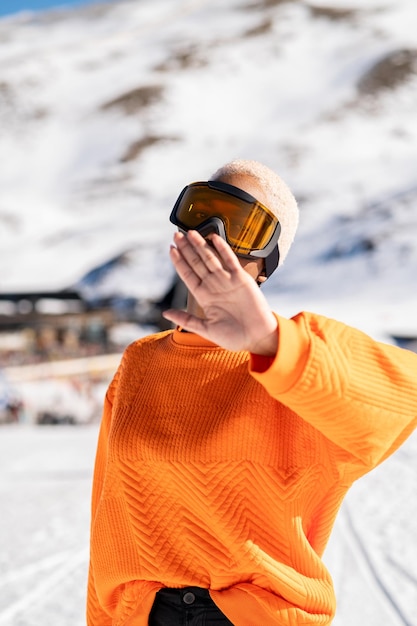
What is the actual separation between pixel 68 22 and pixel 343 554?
130 m

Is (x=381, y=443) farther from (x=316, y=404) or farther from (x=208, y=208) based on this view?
(x=208, y=208)

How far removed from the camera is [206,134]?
8144 centimetres

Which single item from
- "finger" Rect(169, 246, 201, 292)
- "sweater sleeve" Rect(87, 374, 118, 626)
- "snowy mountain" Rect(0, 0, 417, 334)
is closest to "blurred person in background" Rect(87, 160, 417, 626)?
"finger" Rect(169, 246, 201, 292)

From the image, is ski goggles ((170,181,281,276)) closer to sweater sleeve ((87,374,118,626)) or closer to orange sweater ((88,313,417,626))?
orange sweater ((88,313,417,626))

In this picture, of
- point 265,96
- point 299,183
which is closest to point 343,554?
point 299,183

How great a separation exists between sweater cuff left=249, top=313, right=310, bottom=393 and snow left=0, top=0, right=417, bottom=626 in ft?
10.7

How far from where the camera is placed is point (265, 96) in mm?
90875

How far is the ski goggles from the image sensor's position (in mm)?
1546

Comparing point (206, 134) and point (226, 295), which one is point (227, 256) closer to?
point (226, 295)

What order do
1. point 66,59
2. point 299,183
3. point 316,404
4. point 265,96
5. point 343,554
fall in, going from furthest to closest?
point 66,59, point 265,96, point 299,183, point 343,554, point 316,404

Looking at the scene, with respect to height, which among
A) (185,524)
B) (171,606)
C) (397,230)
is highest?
(185,524)

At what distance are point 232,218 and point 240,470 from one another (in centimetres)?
52

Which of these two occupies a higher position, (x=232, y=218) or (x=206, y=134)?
(x=232, y=218)

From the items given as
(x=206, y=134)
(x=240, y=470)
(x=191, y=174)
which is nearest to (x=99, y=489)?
(x=240, y=470)
